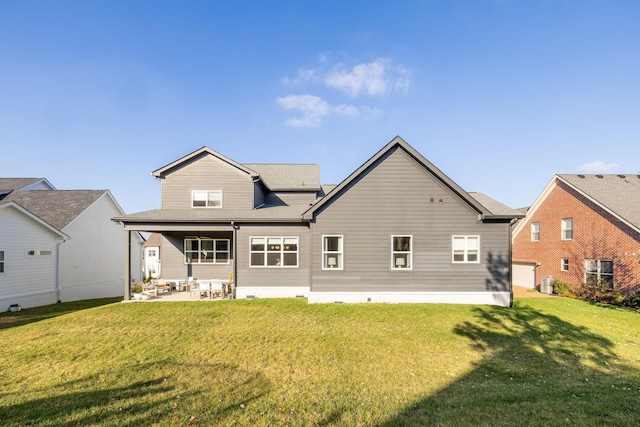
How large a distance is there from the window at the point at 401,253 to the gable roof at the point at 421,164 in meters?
3.24

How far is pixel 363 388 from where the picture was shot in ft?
19.7

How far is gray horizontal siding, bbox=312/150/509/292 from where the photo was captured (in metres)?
13.7

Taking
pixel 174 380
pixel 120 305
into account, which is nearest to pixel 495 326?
pixel 174 380

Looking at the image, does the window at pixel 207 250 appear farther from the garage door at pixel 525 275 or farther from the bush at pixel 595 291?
the garage door at pixel 525 275

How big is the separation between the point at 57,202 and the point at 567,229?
34.6 meters

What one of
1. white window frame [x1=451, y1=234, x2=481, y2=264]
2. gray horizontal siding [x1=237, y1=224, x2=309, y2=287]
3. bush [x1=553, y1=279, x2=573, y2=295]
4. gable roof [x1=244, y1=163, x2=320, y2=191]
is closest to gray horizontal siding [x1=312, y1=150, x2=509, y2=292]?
white window frame [x1=451, y1=234, x2=481, y2=264]

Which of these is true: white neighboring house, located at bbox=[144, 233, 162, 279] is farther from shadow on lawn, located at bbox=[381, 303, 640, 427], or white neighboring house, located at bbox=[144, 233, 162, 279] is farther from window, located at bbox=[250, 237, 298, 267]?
shadow on lawn, located at bbox=[381, 303, 640, 427]

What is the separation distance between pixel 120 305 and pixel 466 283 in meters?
16.3

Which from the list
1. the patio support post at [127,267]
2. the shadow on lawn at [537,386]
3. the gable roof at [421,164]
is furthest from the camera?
the patio support post at [127,267]

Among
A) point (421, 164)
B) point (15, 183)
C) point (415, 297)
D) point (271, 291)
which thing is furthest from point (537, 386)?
point (15, 183)

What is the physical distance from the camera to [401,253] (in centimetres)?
1384

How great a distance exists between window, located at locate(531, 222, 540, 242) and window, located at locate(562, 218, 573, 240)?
2.37 metres

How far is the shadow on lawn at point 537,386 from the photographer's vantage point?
5000 mm

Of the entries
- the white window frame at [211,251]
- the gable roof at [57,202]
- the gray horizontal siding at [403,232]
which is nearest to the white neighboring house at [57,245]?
the gable roof at [57,202]
